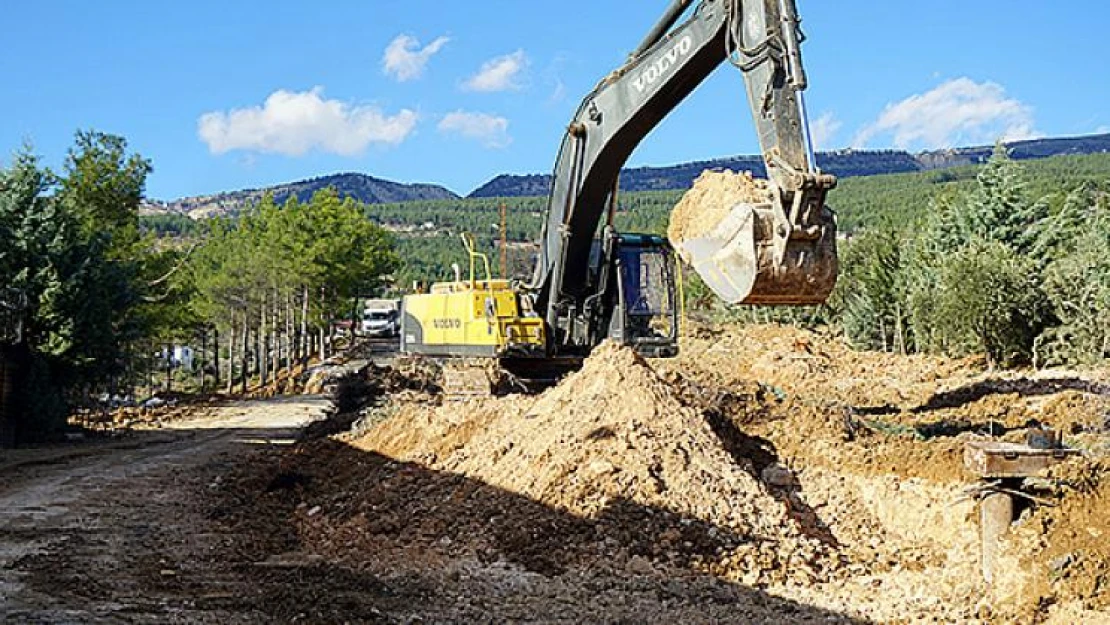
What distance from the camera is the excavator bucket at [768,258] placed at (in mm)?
9133

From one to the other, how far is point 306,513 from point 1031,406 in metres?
10.9

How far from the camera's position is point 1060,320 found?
89.6 ft

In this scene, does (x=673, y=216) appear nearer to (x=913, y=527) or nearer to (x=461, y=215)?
(x=913, y=527)

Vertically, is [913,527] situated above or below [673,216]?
below

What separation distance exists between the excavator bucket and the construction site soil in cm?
182

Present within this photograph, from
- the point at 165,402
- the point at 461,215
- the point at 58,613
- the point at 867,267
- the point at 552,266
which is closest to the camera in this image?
the point at 58,613

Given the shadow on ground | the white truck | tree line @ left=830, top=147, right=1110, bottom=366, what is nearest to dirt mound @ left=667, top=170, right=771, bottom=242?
the shadow on ground

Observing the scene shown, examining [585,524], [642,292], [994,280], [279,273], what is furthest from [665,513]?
[279,273]

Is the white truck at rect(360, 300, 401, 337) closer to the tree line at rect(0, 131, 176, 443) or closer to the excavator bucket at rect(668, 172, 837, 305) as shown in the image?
the tree line at rect(0, 131, 176, 443)

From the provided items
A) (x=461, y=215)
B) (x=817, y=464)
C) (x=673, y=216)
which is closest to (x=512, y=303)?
(x=673, y=216)

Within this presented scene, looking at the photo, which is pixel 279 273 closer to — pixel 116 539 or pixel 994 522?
pixel 116 539

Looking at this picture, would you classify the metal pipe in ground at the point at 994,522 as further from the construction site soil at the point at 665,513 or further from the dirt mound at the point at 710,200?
the dirt mound at the point at 710,200

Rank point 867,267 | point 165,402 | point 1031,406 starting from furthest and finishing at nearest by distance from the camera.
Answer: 1. point 867,267
2. point 165,402
3. point 1031,406

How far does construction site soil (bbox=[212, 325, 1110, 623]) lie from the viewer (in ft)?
26.2
